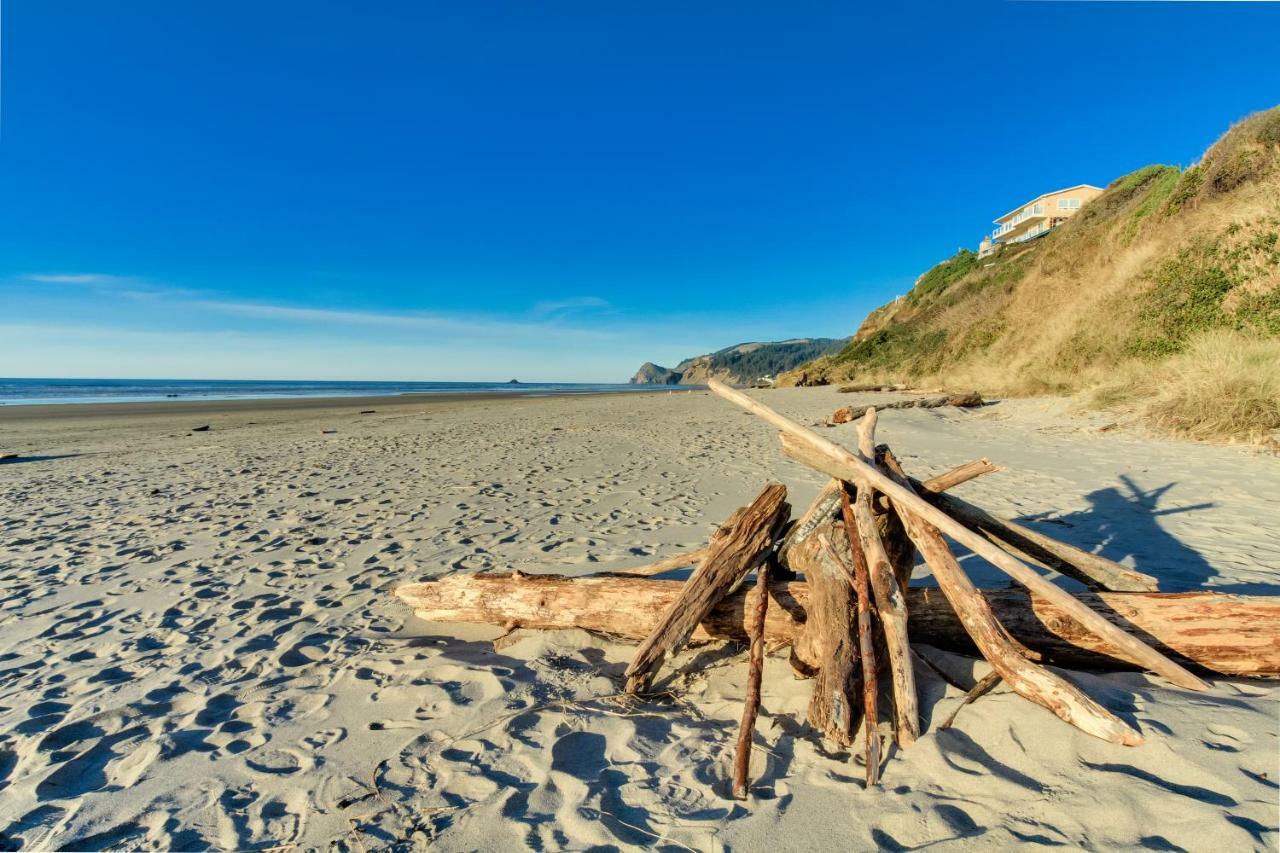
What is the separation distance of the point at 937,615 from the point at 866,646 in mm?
801

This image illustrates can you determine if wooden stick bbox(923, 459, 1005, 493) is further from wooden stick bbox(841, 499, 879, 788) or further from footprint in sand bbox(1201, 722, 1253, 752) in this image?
footprint in sand bbox(1201, 722, 1253, 752)

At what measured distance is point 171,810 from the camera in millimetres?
2270

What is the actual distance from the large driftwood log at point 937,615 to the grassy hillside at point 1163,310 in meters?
9.25

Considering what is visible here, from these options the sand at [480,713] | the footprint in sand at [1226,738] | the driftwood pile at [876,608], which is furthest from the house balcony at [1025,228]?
the footprint in sand at [1226,738]

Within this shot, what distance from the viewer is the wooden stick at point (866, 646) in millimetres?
2330

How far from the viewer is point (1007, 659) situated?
2611mm

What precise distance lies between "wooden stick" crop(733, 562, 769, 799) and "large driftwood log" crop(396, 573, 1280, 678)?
0.70 ft

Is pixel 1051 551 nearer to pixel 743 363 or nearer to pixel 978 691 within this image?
pixel 978 691

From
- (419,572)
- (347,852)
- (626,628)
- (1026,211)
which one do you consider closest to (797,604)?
(626,628)

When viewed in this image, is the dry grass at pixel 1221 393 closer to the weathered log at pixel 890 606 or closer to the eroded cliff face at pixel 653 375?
the weathered log at pixel 890 606

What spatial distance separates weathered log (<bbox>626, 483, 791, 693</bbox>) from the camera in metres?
3.08

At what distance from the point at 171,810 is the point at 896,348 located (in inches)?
1448

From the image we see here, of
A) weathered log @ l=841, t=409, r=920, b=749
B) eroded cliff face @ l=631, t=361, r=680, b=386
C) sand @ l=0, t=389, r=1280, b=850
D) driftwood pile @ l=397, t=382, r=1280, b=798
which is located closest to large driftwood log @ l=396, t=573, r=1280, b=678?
driftwood pile @ l=397, t=382, r=1280, b=798

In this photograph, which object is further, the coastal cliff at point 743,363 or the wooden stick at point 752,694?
the coastal cliff at point 743,363
